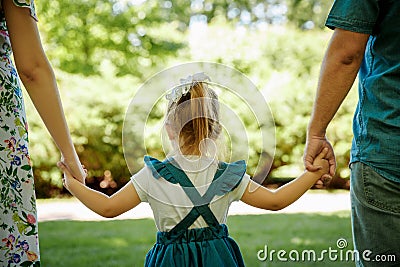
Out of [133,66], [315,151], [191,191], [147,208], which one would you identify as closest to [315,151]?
[315,151]

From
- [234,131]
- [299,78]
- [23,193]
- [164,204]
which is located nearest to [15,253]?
[23,193]

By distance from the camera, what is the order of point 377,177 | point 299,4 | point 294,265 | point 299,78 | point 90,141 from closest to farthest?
point 377,177
point 294,265
point 90,141
point 299,78
point 299,4

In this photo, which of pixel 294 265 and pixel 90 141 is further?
pixel 90 141

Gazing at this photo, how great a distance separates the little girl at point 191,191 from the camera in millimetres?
1864

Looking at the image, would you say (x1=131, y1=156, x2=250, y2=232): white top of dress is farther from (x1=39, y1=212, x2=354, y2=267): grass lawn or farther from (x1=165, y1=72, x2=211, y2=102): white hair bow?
(x1=39, y1=212, x2=354, y2=267): grass lawn

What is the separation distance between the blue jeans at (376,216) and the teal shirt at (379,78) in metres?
0.03

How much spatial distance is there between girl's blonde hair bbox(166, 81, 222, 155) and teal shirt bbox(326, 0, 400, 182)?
1.50ft

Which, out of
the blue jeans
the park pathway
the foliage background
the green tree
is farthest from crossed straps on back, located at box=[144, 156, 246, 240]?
the green tree

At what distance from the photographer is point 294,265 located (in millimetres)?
3957

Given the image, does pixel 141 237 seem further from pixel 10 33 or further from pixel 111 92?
pixel 10 33

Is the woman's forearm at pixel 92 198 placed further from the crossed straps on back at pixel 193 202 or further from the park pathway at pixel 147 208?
the park pathway at pixel 147 208

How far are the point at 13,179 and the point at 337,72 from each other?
1.01 m

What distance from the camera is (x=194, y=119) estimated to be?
6.24ft

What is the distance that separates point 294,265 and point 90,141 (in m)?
3.64
